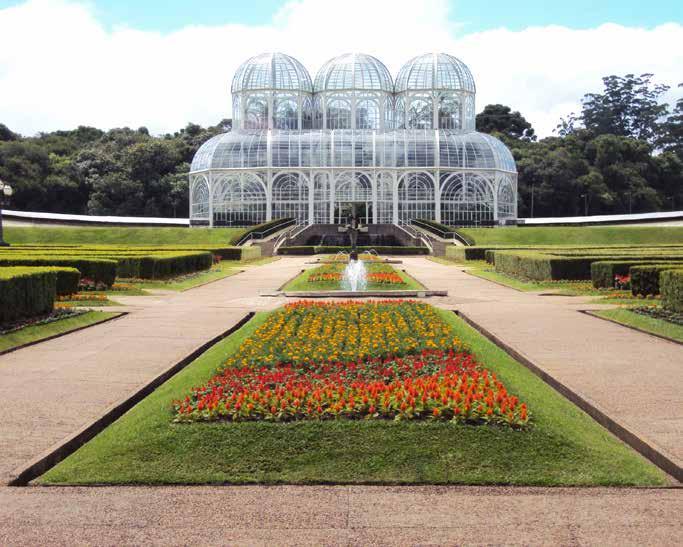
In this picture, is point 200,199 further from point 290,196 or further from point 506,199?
point 506,199

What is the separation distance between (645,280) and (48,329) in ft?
47.1

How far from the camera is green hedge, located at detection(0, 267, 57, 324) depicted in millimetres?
15008

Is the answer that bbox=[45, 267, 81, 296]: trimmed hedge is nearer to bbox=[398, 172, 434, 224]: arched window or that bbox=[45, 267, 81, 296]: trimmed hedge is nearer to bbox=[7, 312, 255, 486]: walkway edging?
bbox=[7, 312, 255, 486]: walkway edging

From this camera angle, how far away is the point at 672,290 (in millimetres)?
16891

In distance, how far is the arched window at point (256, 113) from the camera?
7738cm

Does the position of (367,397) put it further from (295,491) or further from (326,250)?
(326,250)

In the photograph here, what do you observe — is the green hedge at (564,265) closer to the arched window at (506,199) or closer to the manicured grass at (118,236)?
the manicured grass at (118,236)

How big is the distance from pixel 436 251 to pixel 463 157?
17566mm

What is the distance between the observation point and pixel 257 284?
27.8 meters

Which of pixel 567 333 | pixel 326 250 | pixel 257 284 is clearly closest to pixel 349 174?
pixel 326 250

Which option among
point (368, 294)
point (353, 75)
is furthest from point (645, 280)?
point (353, 75)

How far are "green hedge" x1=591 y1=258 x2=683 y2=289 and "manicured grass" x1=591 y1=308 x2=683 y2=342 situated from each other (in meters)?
6.40

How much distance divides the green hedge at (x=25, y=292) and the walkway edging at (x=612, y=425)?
881 cm

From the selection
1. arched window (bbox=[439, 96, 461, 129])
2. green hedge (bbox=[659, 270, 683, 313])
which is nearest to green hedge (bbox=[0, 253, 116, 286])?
A: green hedge (bbox=[659, 270, 683, 313])
